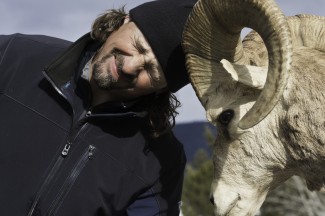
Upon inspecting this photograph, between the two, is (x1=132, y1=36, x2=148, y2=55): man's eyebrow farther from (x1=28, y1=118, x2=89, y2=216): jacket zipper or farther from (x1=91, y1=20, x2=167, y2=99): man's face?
(x1=28, y1=118, x2=89, y2=216): jacket zipper

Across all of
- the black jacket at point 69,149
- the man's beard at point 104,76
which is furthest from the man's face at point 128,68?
the black jacket at point 69,149

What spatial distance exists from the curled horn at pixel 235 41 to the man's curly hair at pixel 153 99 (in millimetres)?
553

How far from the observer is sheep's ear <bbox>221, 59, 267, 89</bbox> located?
3.34m

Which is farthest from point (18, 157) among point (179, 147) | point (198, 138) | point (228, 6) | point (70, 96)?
point (198, 138)

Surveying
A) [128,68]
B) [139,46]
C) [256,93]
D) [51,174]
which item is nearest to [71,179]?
Answer: [51,174]

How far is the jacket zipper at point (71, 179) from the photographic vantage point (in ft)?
12.0

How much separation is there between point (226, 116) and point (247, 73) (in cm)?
28

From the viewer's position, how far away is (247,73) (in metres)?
3.39

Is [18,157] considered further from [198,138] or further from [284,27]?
[198,138]

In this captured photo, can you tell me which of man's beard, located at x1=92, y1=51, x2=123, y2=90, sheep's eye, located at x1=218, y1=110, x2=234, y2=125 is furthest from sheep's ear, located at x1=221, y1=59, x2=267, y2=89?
man's beard, located at x1=92, y1=51, x2=123, y2=90

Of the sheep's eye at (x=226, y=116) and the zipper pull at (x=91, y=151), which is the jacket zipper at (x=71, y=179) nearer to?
the zipper pull at (x=91, y=151)

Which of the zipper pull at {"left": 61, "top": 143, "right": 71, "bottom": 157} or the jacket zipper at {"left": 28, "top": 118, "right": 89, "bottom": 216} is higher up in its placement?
the zipper pull at {"left": 61, "top": 143, "right": 71, "bottom": 157}

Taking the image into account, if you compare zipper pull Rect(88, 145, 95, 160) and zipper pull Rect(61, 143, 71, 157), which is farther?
zipper pull Rect(88, 145, 95, 160)

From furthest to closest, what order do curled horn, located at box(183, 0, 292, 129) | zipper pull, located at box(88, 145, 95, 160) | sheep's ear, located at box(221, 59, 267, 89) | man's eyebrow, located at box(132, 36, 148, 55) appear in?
man's eyebrow, located at box(132, 36, 148, 55), zipper pull, located at box(88, 145, 95, 160), sheep's ear, located at box(221, 59, 267, 89), curled horn, located at box(183, 0, 292, 129)
